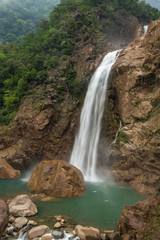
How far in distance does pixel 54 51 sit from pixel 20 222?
2426cm

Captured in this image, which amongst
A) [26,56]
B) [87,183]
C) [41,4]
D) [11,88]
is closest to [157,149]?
[87,183]

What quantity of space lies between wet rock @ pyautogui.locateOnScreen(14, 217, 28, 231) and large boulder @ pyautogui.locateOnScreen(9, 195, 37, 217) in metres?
0.60

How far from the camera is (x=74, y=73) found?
24.2 meters

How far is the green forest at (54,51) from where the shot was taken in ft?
77.4

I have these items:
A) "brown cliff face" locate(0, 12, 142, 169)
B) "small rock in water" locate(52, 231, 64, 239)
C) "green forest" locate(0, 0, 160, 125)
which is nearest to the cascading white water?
"brown cliff face" locate(0, 12, 142, 169)

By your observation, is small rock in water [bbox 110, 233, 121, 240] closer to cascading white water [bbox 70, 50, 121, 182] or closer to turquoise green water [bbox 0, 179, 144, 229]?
turquoise green water [bbox 0, 179, 144, 229]

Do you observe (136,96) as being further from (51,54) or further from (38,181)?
(51,54)

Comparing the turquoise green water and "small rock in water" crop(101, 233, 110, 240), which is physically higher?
"small rock in water" crop(101, 233, 110, 240)

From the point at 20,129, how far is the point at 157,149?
1384cm

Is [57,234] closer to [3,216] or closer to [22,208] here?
[3,216]

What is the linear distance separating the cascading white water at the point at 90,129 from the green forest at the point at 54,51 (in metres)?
2.46

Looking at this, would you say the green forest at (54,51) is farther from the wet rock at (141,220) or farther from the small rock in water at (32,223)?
the wet rock at (141,220)

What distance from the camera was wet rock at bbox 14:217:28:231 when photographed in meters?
7.80

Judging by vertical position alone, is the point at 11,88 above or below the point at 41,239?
above
